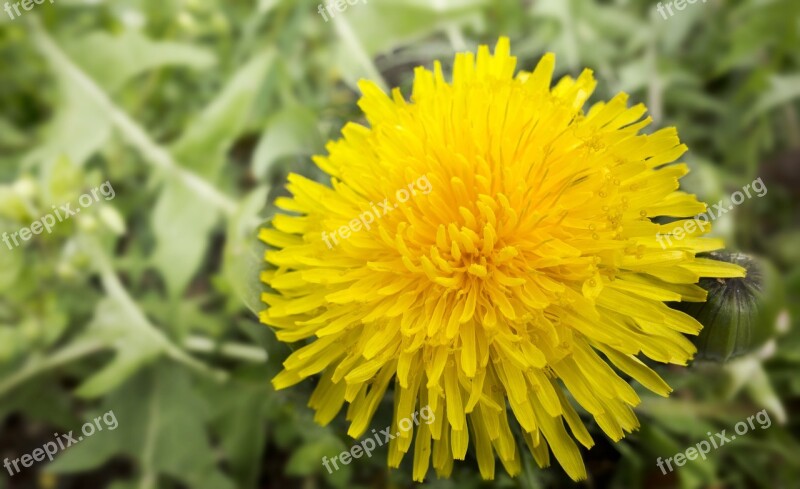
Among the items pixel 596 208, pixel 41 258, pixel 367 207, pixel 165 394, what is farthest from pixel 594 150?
pixel 41 258

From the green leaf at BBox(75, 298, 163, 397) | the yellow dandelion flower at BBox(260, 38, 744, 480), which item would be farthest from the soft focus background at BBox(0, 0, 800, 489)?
the yellow dandelion flower at BBox(260, 38, 744, 480)

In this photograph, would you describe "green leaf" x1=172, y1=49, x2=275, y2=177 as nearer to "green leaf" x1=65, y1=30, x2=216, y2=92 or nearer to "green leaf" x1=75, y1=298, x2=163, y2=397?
"green leaf" x1=65, y1=30, x2=216, y2=92
